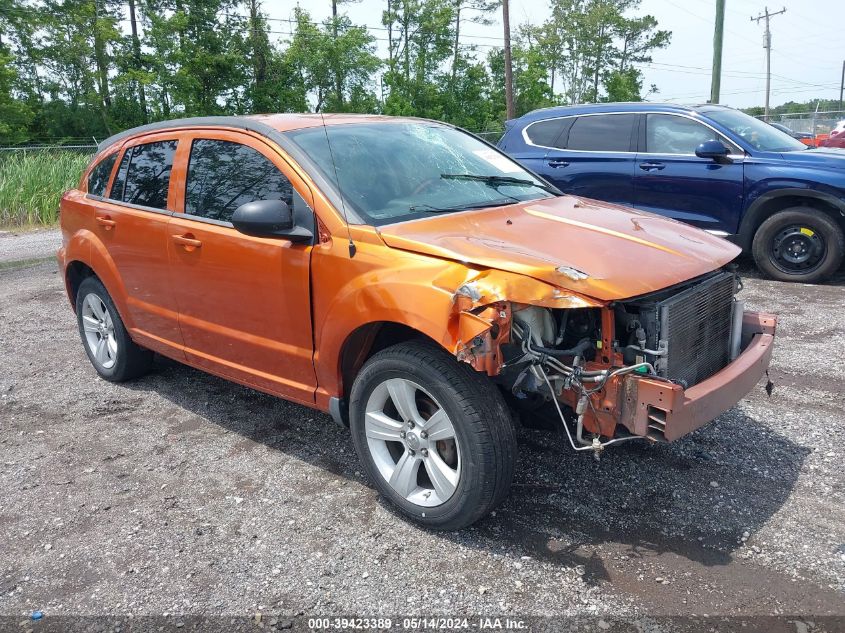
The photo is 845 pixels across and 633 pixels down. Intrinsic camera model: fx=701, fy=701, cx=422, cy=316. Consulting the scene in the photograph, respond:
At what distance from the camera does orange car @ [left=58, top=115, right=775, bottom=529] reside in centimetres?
286

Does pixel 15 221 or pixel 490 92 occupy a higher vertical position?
pixel 490 92

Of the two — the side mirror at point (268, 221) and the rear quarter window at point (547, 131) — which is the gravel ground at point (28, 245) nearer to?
the rear quarter window at point (547, 131)

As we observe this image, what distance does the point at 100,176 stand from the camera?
5137 mm

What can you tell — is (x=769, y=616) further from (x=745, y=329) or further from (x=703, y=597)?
(x=745, y=329)

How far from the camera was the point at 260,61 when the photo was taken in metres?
38.2

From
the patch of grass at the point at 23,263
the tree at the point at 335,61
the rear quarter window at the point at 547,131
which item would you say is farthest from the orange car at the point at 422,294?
the tree at the point at 335,61

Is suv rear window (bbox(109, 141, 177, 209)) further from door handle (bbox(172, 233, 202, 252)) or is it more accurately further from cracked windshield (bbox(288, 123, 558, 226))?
cracked windshield (bbox(288, 123, 558, 226))

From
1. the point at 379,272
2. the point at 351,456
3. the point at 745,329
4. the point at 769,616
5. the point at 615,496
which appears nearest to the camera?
the point at 769,616

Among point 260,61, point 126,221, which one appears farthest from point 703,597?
point 260,61

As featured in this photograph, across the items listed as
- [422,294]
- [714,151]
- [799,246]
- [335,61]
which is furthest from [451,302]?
[335,61]

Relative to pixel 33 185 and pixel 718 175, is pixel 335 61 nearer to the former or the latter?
pixel 33 185

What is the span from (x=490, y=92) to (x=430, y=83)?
13.0 ft

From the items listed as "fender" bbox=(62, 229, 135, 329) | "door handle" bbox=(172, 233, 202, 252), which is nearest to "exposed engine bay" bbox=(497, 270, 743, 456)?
"door handle" bbox=(172, 233, 202, 252)

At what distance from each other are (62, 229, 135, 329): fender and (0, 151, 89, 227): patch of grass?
1087 centimetres
